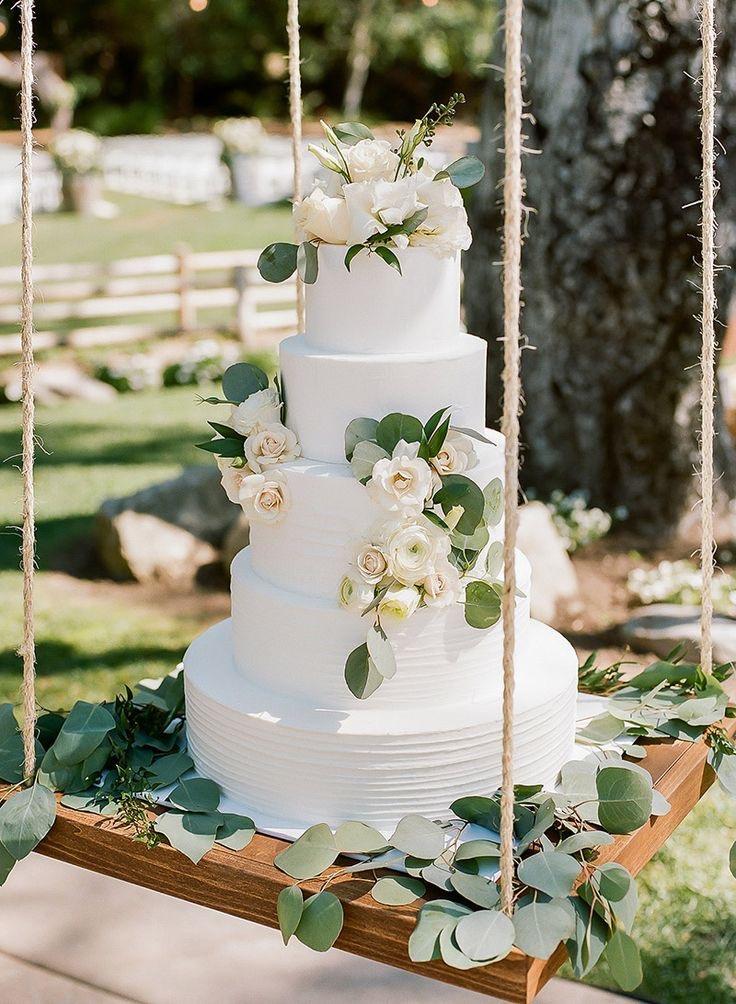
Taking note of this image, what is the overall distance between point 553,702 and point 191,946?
1930 millimetres

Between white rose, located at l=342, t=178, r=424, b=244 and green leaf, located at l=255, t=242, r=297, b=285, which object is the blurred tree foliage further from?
white rose, located at l=342, t=178, r=424, b=244

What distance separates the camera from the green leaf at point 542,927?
1.68 m

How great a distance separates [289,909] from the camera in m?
1.79

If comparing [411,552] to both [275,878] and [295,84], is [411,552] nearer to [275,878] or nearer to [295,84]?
[275,878]

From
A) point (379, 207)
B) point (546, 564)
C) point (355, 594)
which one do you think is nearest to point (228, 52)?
point (546, 564)

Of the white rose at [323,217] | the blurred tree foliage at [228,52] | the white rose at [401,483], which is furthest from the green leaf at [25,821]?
the blurred tree foliage at [228,52]

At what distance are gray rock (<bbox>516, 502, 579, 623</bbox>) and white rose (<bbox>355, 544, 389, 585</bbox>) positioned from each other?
11.2ft

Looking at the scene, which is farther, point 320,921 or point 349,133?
point 349,133

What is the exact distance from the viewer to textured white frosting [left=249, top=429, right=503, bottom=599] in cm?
204

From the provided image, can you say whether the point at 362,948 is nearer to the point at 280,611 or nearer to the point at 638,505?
the point at 280,611

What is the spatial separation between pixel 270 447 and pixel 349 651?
1.21 feet

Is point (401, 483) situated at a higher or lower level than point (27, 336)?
lower

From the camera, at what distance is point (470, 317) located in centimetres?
612

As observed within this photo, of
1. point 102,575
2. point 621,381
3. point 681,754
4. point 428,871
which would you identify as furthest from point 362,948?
point 102,575
